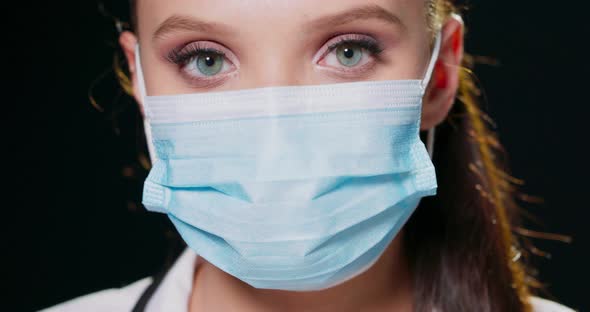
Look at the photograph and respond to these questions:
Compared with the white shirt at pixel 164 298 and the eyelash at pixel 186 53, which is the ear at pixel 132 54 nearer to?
the eyelash at pixel 186 53

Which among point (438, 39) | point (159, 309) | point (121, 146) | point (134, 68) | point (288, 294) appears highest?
point (438, 39)

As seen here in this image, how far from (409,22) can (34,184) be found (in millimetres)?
1636

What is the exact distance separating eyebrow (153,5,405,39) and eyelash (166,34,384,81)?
0.04 m

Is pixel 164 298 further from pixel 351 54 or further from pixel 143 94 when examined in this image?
pixel 351 54

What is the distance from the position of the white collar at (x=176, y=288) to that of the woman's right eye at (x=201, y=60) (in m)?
0.55

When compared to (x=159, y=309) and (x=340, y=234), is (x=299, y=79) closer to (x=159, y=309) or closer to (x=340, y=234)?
(x=340, y=234)

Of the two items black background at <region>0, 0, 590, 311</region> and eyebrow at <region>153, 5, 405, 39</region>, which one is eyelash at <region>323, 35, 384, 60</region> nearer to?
eyebrow at <region>153, 5, 405, 39</region>

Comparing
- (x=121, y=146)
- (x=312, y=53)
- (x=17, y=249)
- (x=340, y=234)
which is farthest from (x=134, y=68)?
(x=17, y=249)

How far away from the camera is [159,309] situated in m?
2.06

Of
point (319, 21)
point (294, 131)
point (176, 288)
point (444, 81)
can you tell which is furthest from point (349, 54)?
point (176, 288)

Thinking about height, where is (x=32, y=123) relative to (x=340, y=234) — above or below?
below

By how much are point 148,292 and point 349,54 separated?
2.61ft

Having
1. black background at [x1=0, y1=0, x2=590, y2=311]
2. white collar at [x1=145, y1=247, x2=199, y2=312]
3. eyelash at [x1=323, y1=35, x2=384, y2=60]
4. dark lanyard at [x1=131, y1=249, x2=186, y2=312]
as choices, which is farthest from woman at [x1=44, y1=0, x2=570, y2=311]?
black background at [x1=0, y1=0, x2=590, y2=311]

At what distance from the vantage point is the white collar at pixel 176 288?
6.75ft
